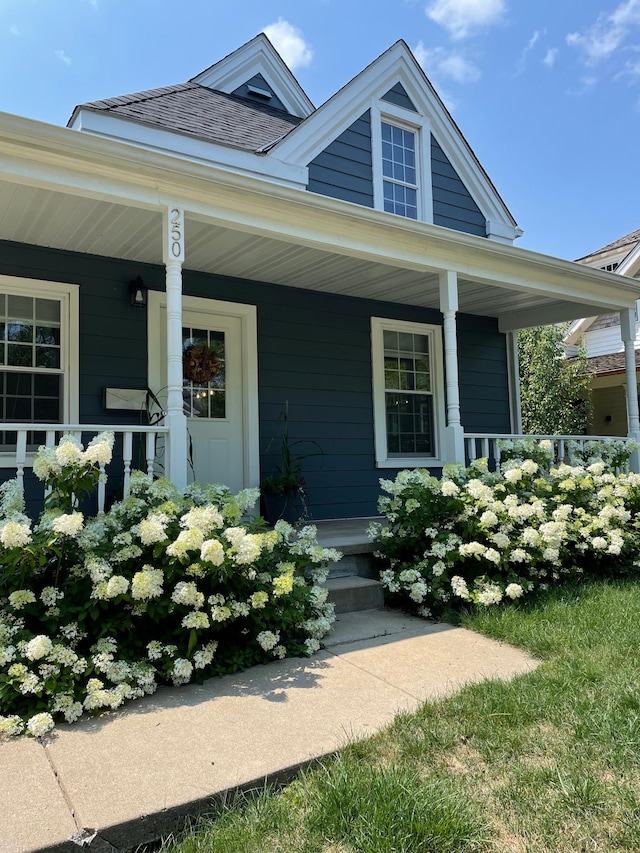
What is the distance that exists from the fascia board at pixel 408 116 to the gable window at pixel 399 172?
1.08ft

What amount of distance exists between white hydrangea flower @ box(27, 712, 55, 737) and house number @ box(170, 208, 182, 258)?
2.85 metres

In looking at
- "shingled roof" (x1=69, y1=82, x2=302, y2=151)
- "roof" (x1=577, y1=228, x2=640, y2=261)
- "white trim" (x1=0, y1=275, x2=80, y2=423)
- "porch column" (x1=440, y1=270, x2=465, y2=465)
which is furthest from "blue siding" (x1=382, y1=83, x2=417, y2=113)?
"roof" (x1=577, y1=228, x2=640, y2=261)

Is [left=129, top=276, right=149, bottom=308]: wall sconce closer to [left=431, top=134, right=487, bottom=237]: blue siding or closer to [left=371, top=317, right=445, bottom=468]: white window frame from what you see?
[left=371, top=317, right=445, bottom=468]: white window frame

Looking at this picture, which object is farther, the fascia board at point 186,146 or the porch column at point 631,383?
the porch column at point 631,383

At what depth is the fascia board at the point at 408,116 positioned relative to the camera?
6.75 metres

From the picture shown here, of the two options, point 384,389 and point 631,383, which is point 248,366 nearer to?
point 384,389

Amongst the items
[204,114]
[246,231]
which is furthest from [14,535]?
[204,114]

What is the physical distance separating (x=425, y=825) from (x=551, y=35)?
11.0 meters

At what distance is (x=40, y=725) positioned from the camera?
89.7 inches

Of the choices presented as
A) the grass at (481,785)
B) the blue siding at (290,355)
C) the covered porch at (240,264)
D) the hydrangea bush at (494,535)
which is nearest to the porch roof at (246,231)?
the covered porch at (240,264)

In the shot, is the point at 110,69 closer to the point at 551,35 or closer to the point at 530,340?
the point at 551,35

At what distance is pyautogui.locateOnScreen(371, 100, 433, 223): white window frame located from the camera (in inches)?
286

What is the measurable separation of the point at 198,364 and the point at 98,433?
119 centimetres

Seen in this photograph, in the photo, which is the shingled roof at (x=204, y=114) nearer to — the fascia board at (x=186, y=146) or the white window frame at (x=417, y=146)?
the fascia board at (x=186, y=146)
